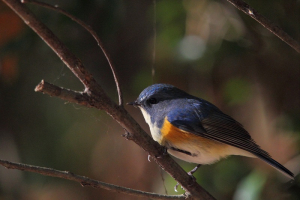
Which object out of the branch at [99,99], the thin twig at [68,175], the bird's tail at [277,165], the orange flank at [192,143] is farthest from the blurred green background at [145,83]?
the thin twig at [68,175]

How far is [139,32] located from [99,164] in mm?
1526

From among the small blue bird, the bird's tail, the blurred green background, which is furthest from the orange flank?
the blurred green background

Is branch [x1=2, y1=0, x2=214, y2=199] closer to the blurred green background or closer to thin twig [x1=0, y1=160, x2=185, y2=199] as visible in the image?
thin twig [x1=0, y1=160, x2=185, y2=199]

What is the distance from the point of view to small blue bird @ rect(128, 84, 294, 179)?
2.33m

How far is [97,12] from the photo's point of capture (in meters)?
3.04

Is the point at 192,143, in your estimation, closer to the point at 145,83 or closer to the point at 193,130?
the point at 193,130

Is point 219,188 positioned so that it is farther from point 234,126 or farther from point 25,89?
point 25,89

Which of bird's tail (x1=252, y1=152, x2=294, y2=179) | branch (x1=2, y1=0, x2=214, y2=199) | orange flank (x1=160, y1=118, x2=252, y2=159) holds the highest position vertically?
branch (x1=2, y1=0, x2=214, y2=199)

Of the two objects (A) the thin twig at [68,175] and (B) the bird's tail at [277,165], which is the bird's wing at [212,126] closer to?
(B) the bird's tail at [277,165]

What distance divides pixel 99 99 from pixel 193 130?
1.00 m

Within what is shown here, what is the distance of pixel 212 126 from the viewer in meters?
2.49

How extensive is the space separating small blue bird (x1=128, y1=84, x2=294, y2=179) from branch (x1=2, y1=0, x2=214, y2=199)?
360 millimetres

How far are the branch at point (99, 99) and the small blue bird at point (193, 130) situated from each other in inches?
14.2

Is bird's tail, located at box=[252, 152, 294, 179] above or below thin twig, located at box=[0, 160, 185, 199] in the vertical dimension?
below
